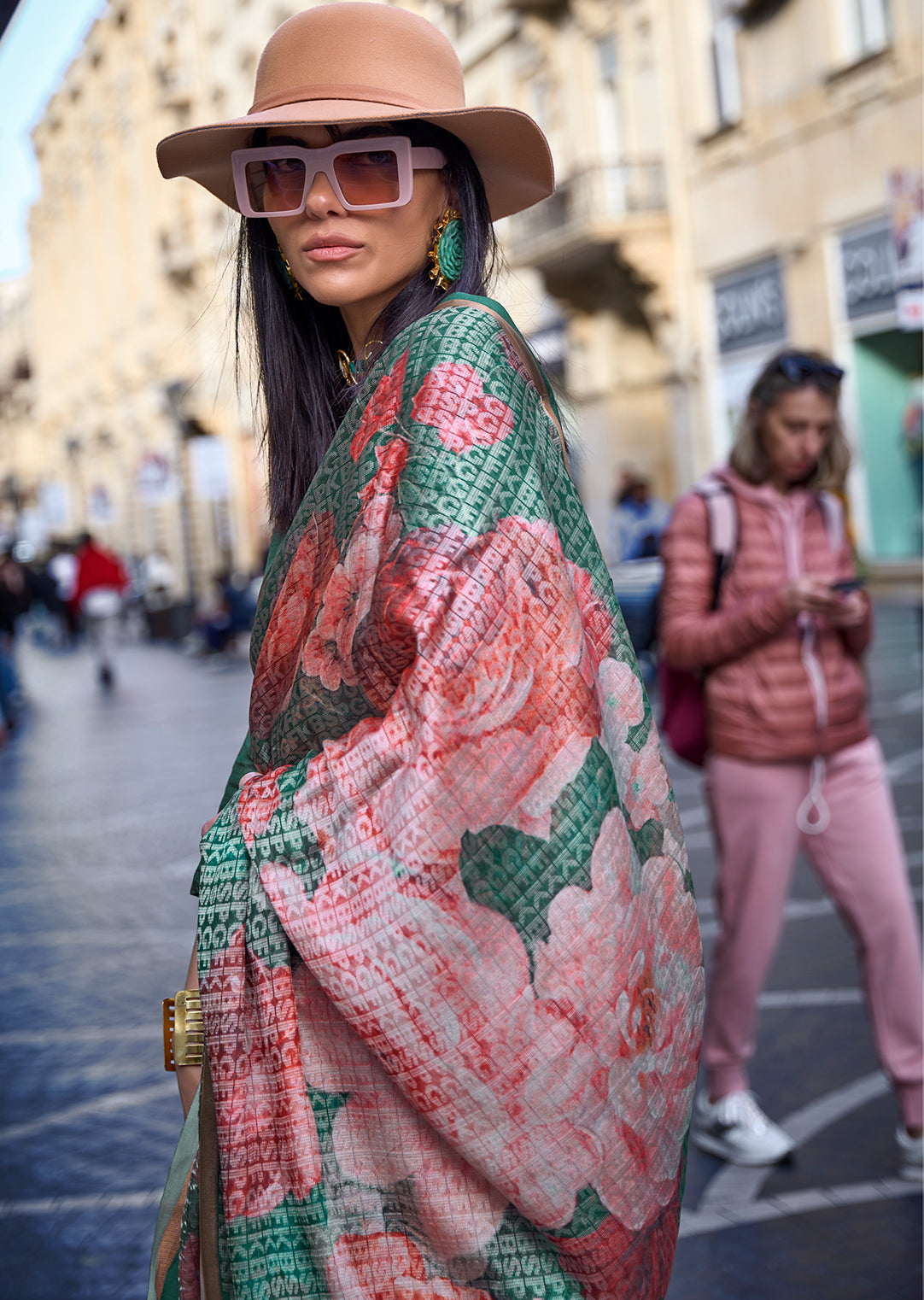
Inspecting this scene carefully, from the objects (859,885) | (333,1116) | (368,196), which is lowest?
(859,885)

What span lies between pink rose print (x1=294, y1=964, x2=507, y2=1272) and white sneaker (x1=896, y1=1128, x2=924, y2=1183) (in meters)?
2.38

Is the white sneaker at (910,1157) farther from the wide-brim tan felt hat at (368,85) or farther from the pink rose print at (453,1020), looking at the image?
the wide-brim tan felt hat at (368,85)

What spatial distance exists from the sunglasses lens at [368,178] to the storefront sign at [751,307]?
59.8 feet

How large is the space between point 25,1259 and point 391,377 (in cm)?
269

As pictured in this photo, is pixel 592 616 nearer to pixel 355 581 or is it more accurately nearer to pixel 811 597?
pixel 355 581

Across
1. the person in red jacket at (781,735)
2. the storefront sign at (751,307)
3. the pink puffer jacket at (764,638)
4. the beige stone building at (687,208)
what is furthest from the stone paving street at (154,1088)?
the storefront sign at (751,307)

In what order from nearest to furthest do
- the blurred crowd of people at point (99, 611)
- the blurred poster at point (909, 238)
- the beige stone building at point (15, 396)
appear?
the blurred poster at point (909, 238) → the blurred crowd of people at point (99, 611) → the beige stone building at point (15, 396)

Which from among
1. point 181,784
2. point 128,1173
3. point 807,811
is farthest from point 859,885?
point 181,784

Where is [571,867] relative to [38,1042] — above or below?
above

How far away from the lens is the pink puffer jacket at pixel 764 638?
3750 mm

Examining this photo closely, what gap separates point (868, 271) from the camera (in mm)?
17500

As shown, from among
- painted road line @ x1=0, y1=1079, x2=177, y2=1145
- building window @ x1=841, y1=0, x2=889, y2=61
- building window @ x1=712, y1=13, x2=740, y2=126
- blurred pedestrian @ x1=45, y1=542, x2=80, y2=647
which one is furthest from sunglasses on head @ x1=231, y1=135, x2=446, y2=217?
blurred pedestrian @ x1=45, y1=542, x2=80, y2=647

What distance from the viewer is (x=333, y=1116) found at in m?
1.49

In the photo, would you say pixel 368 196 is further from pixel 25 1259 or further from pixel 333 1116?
pixel 25 1259
